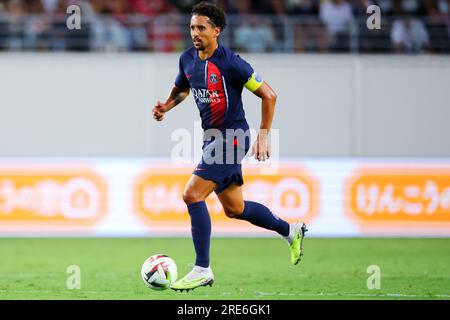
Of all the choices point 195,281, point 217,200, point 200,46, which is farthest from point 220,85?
point 217,200

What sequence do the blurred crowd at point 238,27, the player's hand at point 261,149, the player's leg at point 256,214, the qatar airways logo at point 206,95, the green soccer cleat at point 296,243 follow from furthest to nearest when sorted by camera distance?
the blurred crowd at point 238,27, the green soccer cleat at point 296,243, the player's leg at point 256,214, the qatar airways logo at point 206,95, the player's hand at point 261,149

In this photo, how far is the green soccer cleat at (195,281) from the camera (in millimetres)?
8422

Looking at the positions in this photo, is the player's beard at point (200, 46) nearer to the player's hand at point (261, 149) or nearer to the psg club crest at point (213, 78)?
the psg club crest at point (213, 78)

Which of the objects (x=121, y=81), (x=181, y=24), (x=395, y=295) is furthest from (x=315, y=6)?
(x=395, y=295)

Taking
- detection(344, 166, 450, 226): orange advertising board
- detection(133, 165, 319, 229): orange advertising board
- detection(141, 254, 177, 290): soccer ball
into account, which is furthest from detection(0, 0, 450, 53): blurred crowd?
detection(141, 254, 177, 290): soccer ball

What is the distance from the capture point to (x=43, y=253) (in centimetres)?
1238

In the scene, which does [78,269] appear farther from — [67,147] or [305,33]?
[305,33]

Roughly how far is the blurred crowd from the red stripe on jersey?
27.8ft

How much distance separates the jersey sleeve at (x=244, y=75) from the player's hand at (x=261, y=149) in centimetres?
43

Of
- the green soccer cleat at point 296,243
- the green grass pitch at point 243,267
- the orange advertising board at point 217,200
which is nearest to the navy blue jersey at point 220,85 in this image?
the green soccer cleat at point 296,243

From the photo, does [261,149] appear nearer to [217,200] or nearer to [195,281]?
[195,281]

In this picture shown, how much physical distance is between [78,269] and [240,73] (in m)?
3.29

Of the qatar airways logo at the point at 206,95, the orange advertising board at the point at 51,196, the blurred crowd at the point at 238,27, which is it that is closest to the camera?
the qatar airways logo at the point at 206,95

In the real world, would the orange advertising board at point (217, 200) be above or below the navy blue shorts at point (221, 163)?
below
